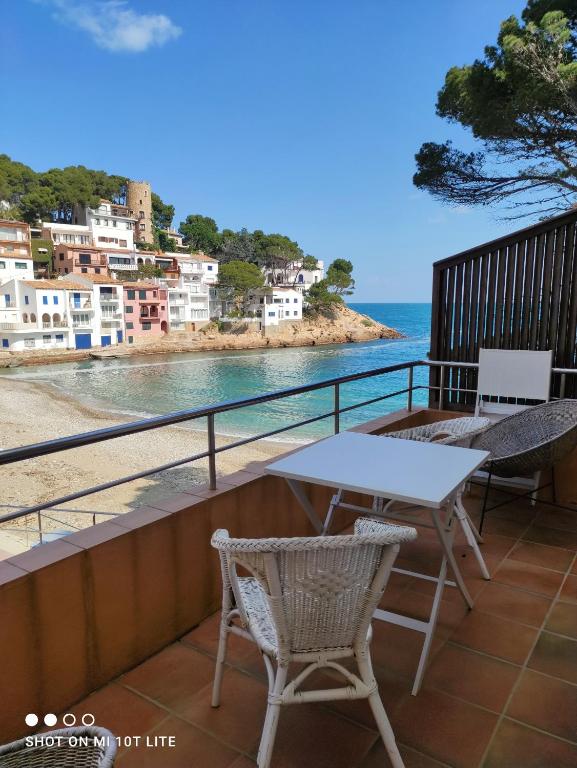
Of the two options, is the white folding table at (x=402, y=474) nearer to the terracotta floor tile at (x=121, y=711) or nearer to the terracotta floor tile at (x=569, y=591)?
the terracotta floor tile at (x=569, y=591)

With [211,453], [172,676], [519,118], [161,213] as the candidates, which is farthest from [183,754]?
[161,213]

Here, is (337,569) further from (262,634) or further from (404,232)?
(404,232)

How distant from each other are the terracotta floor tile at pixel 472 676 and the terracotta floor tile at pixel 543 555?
3.44ft

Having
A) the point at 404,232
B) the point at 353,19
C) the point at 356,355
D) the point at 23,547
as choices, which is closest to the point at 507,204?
the point at 23,547

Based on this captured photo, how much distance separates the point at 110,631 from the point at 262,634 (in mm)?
836

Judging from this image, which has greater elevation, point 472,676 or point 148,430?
point 148,430

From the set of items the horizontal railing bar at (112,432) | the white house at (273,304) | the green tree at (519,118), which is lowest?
the horizontal railing bar at (112,432)

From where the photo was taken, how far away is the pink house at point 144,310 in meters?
44.6

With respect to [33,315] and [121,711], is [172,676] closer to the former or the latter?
[121,711]

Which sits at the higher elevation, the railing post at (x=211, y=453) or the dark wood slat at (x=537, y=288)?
the dark wood slat at (x=537, y=288)

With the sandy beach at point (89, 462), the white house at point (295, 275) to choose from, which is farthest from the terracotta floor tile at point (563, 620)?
the white house at point (295, 275)

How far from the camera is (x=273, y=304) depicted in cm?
5453

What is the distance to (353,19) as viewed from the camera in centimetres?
2362

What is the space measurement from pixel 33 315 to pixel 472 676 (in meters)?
43.6
